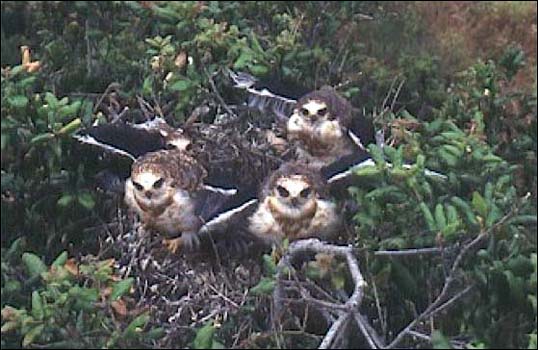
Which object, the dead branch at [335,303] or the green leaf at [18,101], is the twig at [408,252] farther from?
the green leaf at [18,101]

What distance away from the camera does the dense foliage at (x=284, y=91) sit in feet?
12.9

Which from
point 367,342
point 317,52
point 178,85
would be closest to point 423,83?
point 317,52

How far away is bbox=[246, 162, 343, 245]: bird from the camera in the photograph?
4.84 metres

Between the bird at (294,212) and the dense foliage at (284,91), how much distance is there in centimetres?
33

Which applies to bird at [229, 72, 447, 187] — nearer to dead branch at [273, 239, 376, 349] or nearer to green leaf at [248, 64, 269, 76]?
green leaf at [248, 64, 269, 76]

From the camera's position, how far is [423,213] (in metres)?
4.13

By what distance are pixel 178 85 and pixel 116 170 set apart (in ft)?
1.82

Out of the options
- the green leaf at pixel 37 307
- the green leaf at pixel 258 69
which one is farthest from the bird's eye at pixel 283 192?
the green leaf at pixel 37 307

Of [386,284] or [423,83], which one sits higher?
[386,284]

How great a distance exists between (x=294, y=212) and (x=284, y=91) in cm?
106

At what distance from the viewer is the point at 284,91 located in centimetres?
580

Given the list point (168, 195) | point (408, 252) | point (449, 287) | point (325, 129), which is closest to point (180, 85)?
point (325, 129)

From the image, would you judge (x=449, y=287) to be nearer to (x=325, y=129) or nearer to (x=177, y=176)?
(x=177, y=176)

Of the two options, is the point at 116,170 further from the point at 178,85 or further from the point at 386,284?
the point at 386,284
